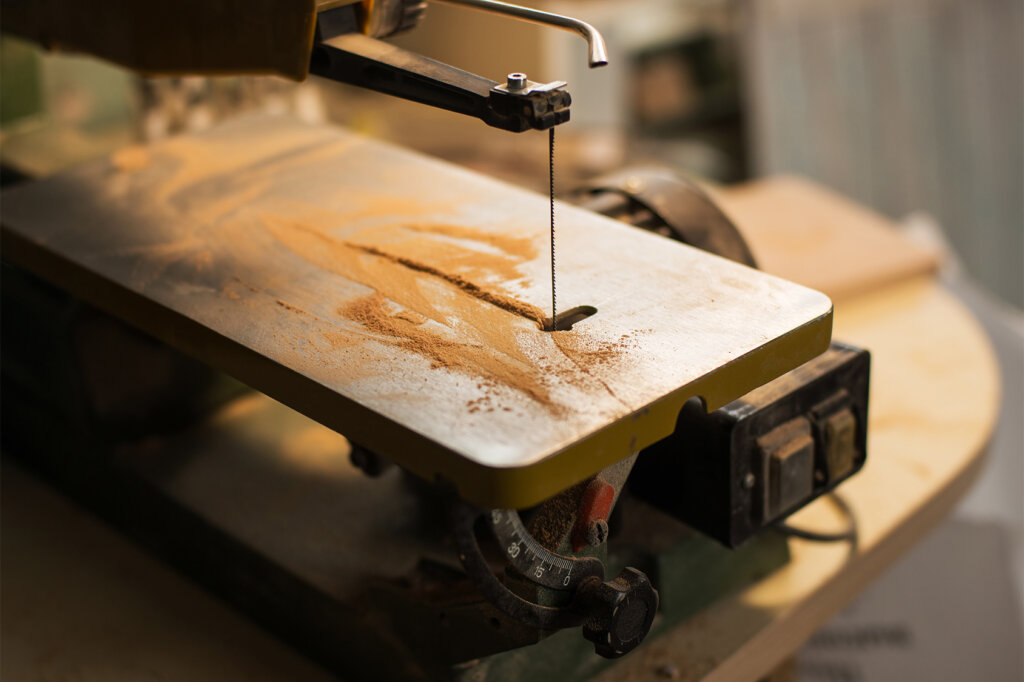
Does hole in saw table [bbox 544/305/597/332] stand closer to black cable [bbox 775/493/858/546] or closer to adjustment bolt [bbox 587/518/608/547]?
adjustment bolt [bbox 587/518/608/547]

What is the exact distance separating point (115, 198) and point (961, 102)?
2.68m

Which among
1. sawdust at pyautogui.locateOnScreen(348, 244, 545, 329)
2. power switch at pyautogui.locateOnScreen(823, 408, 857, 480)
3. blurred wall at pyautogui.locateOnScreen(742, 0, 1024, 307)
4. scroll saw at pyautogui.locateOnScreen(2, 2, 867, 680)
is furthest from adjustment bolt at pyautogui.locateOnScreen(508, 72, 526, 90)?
blurred wall at pyautogui.locateOnScreen(742, 0, 1024, 307)

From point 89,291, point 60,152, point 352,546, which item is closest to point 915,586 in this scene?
point 352,546

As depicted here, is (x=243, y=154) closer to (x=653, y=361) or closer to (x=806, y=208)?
(x=653, y=361)

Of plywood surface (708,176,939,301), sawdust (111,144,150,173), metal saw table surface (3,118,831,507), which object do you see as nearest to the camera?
metal saw table surface (3,118,831,507)

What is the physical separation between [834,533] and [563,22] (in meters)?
0.67

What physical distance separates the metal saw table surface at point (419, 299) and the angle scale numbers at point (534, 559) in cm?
10

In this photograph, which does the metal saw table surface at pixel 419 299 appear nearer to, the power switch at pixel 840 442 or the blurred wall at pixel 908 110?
the power switch at pixel 840 442

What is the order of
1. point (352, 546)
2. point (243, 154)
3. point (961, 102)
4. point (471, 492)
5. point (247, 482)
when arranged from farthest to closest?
point (961, 102) < point (243, 154) < point (247, 482) < point (352, 546) < point (471, 492)

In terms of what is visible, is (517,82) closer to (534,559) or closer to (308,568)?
(534,559)

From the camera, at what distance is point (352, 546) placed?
3.77 ft

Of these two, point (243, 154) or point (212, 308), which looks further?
point (243, 154)

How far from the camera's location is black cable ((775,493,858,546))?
1.20 m

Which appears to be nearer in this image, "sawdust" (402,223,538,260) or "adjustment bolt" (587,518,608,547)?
"adjustment bolt" (587,518,608,547)
